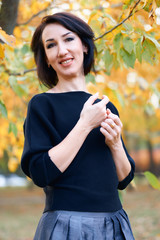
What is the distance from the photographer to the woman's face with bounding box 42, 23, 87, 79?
1.75 metres

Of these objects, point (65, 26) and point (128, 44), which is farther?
point (128, 44)

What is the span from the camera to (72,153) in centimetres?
151

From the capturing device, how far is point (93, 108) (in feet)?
5.20

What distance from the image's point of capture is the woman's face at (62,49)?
1749mm

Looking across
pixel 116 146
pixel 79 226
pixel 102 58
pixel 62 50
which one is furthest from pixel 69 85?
pixel 79 226

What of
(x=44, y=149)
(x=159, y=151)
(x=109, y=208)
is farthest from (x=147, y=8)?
(x=159, y=151)

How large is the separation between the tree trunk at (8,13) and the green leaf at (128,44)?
3.31 ft

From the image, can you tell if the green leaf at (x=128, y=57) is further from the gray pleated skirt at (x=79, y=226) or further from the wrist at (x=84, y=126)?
the gray pleated skirt at (x=79, y=226)

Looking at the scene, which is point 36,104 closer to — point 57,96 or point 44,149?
point 57,96

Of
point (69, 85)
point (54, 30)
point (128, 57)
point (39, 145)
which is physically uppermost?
point (54, 30)

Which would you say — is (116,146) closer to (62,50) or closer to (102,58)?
(62,50)

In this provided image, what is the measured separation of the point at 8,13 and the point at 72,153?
1472mm

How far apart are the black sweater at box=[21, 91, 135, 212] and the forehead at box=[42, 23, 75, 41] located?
32cm

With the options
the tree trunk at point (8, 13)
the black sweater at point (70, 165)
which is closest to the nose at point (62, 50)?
the black sweater at point (70, 165)
